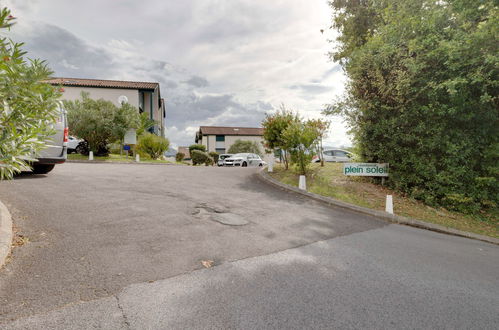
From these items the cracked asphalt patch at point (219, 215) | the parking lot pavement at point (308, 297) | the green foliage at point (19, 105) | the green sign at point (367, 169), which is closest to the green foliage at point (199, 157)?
the green sign at point (367, 169)

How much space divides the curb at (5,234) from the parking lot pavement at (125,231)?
102 mm

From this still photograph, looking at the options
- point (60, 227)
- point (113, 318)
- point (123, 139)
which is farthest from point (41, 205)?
point (123, 139)

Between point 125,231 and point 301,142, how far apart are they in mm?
7379

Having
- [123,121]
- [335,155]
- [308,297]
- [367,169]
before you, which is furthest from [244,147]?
[308,297]

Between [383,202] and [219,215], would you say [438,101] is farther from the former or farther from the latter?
[219,215]

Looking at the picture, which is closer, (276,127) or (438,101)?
(438,101)

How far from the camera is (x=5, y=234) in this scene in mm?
3131

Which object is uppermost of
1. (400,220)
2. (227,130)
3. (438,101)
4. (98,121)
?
(227,130)

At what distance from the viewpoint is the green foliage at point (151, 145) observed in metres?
22.0

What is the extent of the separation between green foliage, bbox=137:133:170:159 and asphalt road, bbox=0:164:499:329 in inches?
680

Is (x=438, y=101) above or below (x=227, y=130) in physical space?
below

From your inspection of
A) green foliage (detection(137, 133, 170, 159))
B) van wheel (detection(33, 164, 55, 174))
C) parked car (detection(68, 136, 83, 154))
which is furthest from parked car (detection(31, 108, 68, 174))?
green foliage (detection(137, 133, 170, 159))

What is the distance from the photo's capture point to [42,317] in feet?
6.48

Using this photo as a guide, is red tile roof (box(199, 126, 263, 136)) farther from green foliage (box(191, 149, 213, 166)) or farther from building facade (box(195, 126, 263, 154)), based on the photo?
green foliage (box(191, 149, 213, 166))
